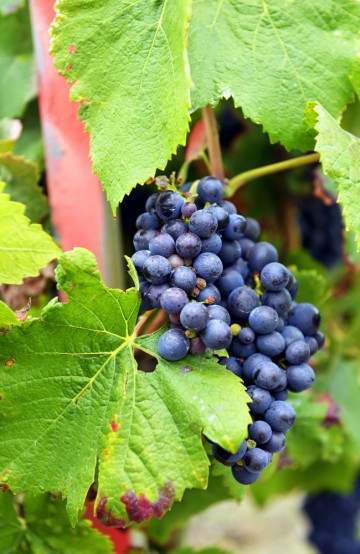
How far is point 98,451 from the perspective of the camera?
56cm

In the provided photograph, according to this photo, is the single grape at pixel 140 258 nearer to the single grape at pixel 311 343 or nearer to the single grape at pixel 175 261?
the single grape at pixel 175 261

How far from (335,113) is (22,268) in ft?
1.17

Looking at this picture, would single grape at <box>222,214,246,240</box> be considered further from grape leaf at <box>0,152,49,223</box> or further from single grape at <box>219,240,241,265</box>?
grape leaf at <box>0,152,49,223</box>

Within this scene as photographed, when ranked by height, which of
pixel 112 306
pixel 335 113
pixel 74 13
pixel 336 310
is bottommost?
pixel 336 310

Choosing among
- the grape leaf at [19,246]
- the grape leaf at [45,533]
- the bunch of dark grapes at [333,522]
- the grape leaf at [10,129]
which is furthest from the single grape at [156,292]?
the bunch of dark grapes at [333,522]

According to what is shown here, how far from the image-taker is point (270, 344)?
0.59 meters

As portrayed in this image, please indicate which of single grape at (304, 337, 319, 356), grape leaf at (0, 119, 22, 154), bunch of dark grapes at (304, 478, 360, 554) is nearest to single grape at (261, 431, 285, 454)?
single grape at (304, 337, 319, 356)

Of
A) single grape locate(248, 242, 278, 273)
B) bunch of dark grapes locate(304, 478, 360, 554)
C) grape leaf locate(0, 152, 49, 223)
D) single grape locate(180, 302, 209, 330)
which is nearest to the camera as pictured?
single grape locate(180, 302, 209, 330)

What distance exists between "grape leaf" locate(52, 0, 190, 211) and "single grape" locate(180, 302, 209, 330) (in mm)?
136

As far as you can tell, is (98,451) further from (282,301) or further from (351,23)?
(351,23)

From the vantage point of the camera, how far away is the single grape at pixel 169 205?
59 centimetres

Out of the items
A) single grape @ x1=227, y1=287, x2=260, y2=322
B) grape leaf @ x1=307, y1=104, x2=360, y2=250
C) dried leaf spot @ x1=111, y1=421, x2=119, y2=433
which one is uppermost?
grape leaf @ x1=307, y1=104, x2=360, y2=250

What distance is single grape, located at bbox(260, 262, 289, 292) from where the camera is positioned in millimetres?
605

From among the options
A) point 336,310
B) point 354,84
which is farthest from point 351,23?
point 336,310
